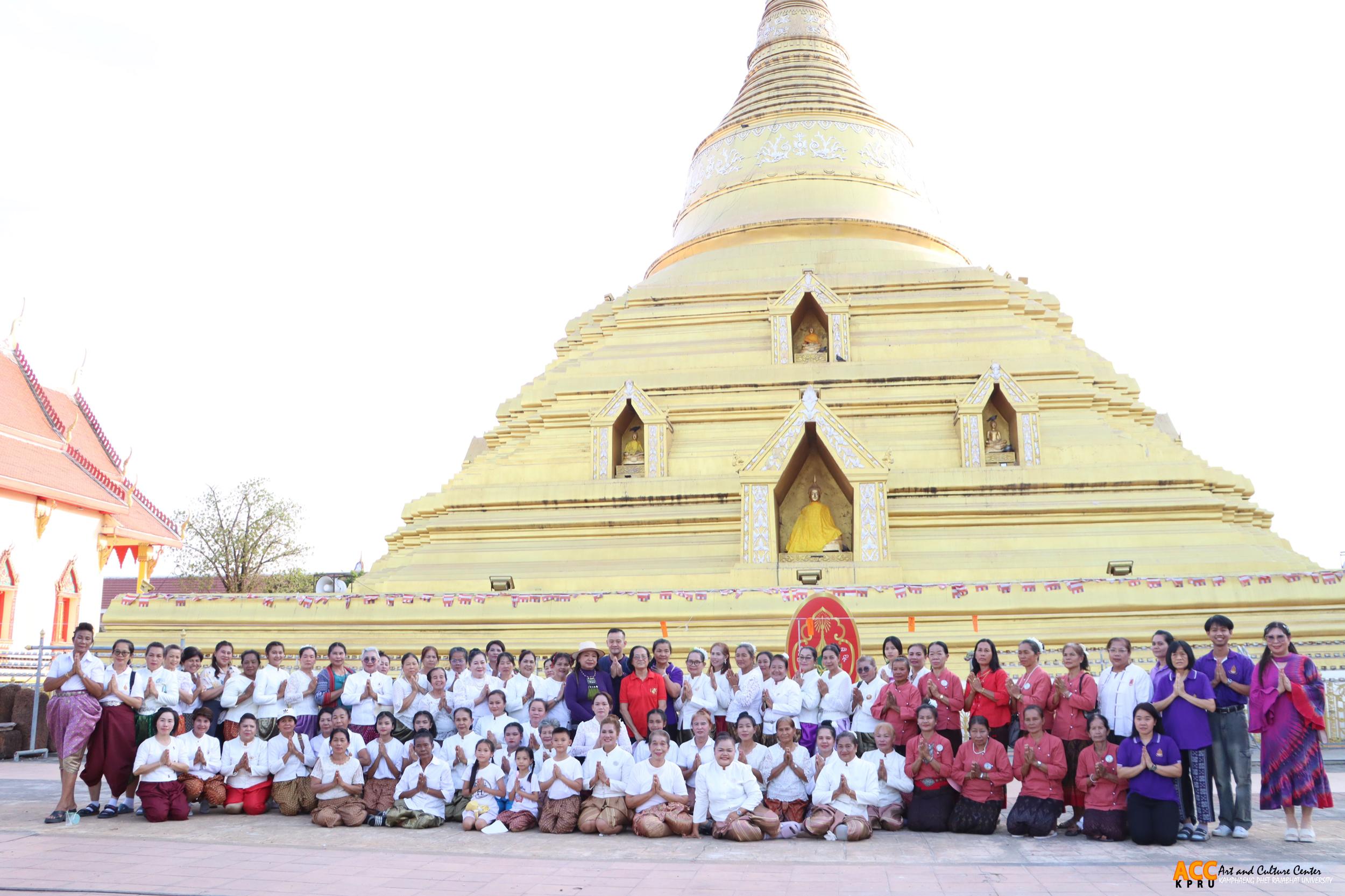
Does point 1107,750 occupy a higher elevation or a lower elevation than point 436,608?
lower

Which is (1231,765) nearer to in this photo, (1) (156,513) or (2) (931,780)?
(2) (931,780)

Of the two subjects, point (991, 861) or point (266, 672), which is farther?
point (266, 672)

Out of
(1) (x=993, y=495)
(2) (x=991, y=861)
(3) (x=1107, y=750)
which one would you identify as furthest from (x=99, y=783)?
(1) (x=993, y=495)

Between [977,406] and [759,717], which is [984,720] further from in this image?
[977,406]

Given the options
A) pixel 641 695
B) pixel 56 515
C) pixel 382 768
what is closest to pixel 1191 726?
pixel 641 695

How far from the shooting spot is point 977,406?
51.2 feet

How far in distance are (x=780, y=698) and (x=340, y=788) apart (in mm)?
3558


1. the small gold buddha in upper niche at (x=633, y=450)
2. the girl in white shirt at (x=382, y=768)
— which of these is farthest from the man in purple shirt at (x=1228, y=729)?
the small gold buddha in upper niche at (x=633, y=450)

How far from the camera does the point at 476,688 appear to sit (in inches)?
349

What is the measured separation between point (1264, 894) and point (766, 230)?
55.5 ft

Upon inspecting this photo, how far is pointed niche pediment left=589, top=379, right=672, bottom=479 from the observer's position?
640 inches

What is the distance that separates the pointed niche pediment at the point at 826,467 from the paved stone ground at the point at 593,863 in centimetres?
654

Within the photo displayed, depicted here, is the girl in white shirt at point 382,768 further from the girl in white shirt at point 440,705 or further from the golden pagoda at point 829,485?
the golden pagoda at point 829,485

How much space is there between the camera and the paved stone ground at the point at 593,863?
5594 millimetres
